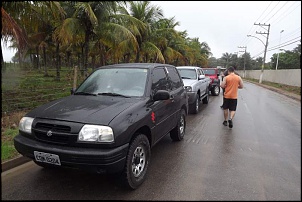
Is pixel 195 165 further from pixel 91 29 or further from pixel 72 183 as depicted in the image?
pixel 91 29

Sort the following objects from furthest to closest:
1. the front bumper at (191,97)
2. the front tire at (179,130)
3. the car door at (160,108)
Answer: the front bumper at (191,97) < the front tire at (179,130) < the car door at (160,108)

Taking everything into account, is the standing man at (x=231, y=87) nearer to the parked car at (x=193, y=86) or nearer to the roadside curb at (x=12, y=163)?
the parked car at (x=193, y=86)

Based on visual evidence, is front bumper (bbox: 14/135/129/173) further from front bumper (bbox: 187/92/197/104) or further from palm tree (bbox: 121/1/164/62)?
palm tree (bbox: 121/1/164/62)

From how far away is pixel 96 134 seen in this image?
2879mm

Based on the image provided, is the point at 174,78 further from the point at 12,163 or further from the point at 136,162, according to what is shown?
the point at 12,163

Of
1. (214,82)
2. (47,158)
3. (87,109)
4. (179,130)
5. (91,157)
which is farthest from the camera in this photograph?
(214,82)

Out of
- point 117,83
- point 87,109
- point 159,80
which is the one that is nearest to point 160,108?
point 159,80

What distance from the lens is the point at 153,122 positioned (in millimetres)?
3857

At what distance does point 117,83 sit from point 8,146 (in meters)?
2.52

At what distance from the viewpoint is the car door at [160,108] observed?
4000 mm

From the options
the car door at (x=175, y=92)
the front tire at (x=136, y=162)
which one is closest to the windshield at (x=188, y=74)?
the car door at (x=175, y=92)

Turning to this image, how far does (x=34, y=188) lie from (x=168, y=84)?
3056 mm

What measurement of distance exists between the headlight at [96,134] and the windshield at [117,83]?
111cm

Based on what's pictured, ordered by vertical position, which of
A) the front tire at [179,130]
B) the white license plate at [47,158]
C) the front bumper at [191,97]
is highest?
the front bumper at [191,97]
